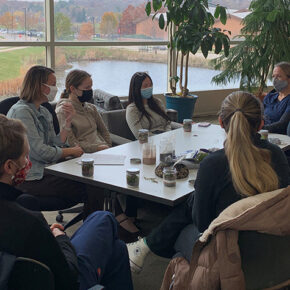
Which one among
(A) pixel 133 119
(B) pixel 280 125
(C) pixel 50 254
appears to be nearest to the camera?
(C) pixel 50 254

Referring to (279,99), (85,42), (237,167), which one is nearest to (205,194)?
(237,167)

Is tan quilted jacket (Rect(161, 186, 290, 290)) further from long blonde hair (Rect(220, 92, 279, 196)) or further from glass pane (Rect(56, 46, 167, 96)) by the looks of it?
glass pane (Rect(56, 46, 167, 96))

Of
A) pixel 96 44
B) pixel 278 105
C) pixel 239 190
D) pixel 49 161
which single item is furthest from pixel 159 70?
pixel 239 190

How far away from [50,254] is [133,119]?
8.53ft

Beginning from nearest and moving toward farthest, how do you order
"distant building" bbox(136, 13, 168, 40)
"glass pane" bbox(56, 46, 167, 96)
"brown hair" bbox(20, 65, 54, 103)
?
"brown hair" bbox(20, 65, 54, 103) → "glass pane" bbox(56, 46, 167, 96) → "distant building" bbox(136, 13, 168, 40)

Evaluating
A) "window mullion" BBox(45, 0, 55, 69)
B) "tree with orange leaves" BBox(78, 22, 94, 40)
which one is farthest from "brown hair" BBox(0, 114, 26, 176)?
"tree with orange leaves" BBox(78, 22, 94, 40)

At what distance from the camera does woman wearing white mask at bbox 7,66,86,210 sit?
3.04 meters

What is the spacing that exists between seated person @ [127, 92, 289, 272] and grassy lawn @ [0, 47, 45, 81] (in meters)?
4.19

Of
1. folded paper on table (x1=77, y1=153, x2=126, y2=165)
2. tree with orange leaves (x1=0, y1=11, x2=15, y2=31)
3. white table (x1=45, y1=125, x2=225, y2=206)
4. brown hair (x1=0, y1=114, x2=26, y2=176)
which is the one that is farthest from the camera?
tree with orange leaves (x1=0, y1=11, x2=15, y2=31)

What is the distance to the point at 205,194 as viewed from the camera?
2.14 meters

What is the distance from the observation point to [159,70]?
7.34 metres

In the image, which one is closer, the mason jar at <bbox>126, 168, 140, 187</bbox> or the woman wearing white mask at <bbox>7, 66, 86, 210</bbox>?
the mason jar at <bbox>126, 168, 140, 187</bbox>

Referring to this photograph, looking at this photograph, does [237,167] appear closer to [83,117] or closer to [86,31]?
[83,117]

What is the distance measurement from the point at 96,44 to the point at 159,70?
4.15ft
